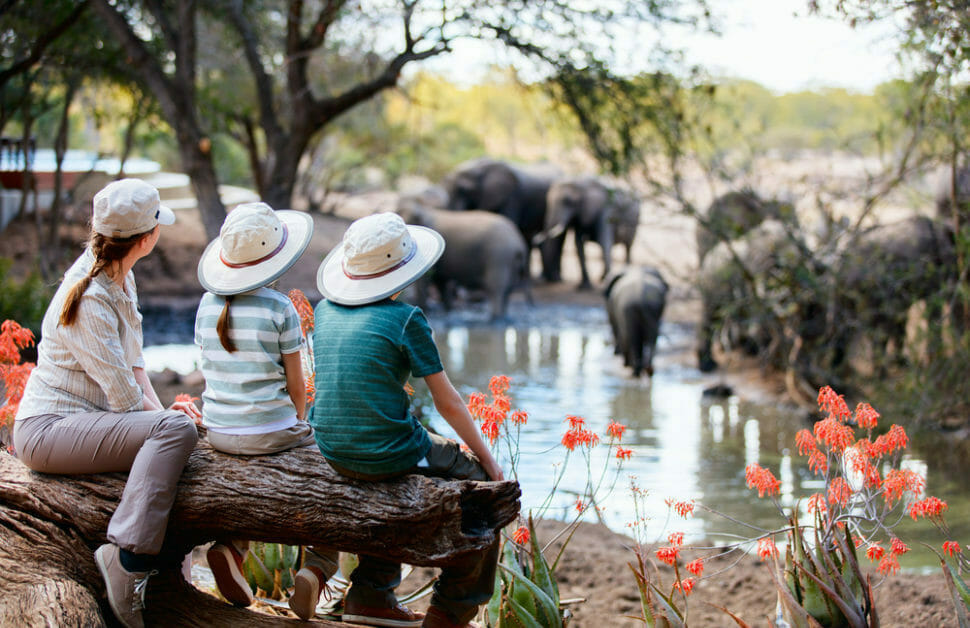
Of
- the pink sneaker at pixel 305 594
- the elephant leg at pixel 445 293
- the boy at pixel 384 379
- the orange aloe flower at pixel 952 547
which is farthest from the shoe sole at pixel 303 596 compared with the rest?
the elephant leg at pixel 445 293

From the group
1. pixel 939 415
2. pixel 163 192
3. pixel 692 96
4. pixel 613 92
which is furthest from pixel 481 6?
pixel 163 192

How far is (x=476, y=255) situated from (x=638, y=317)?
18.1 ft

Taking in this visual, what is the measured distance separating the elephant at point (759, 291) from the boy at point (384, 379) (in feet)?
20.4

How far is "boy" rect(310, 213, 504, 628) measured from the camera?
11.1ft

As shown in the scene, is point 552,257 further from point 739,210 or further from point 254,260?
point 254,260

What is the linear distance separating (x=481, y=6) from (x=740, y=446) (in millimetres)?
4729

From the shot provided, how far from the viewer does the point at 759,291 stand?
11.1 meters

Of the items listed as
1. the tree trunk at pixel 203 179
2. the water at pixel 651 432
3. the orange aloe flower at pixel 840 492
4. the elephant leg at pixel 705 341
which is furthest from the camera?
the elephant leg at pixel 705 341

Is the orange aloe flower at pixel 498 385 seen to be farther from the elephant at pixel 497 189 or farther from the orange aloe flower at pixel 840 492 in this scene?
the elephant at pixel 497 189

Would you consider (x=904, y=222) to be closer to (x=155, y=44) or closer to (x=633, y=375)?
(x=633, y=375)

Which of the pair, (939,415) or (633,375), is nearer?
(939,415)

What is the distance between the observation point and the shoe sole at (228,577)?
3.81 m

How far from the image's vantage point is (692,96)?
9703 mm

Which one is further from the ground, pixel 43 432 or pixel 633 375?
pixel 43 432
